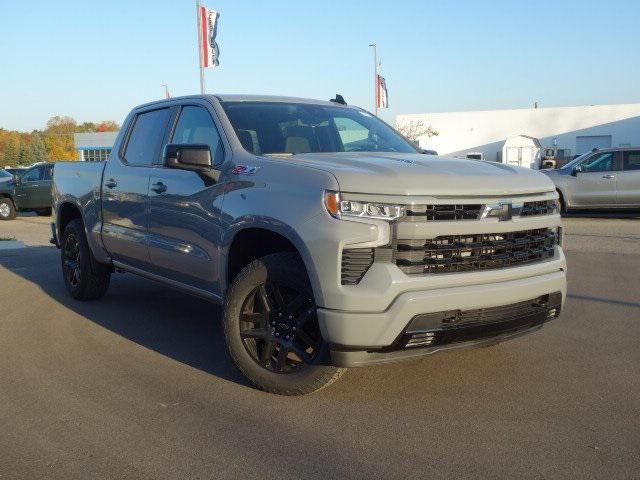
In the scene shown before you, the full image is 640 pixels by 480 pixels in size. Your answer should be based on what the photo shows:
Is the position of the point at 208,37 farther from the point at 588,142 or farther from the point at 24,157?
the point at 24,157

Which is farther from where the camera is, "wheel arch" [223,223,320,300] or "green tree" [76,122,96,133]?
"green tree" [76,122,96,133]

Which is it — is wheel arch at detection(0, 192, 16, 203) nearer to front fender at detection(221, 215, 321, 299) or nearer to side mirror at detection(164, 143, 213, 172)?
side mirror at detection(164, 143, 213, 172)

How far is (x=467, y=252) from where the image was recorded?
4.21m

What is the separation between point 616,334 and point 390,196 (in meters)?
3.05

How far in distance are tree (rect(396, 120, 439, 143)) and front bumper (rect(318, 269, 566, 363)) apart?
52.8m

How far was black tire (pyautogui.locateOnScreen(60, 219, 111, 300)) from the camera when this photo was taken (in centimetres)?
742

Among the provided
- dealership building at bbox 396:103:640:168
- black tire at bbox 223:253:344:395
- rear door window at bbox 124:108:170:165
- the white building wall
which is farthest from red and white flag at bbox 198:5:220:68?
the white building wall

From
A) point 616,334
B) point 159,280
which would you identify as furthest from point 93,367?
point 616,334

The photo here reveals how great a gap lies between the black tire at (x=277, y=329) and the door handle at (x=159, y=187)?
1401 mm

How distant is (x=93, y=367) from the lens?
5309 millimetres

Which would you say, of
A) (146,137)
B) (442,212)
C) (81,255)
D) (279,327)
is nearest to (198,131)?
(146,137)

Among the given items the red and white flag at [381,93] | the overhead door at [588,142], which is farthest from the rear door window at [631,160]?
the overhead door at [588,142]

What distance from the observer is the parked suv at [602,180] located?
17.5 m

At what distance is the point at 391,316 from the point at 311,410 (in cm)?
86
